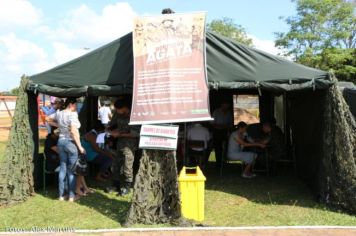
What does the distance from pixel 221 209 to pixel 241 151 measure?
103 inches

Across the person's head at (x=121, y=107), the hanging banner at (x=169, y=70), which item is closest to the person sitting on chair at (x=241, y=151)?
the person's head at (x=121, y=107)

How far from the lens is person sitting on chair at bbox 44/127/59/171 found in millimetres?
7910

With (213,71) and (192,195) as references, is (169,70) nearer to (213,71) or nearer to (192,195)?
(213,71)

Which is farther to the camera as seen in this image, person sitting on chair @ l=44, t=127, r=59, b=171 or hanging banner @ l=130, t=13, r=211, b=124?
person sitting on chair @ l=44, t=127, r=59, b=171

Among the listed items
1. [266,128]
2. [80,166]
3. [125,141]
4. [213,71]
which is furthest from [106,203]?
[266,128]

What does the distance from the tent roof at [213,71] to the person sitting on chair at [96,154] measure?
151 centimetres

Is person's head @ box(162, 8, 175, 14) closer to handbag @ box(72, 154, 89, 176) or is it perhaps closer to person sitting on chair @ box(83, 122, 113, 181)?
handbag @ box(72, 154, 89, 176)

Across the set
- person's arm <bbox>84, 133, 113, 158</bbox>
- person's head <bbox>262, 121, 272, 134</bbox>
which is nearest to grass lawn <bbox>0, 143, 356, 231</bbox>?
person's arm <bbox>84, 133, 113, 158</bbox>

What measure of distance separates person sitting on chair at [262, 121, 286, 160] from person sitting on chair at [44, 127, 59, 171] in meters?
4.24

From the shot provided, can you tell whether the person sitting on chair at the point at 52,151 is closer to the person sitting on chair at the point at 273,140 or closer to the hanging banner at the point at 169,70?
the hanging banner at the point at 169,70

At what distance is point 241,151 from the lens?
9141mm

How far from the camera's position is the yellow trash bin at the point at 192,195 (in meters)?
5.96

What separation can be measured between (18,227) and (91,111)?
6.37 metres

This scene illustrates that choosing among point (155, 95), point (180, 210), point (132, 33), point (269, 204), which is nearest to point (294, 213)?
point (269, 204)
